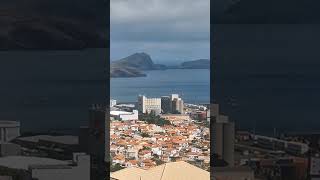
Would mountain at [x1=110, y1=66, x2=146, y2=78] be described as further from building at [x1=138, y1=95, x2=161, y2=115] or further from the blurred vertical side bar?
the blurred vertical side bar

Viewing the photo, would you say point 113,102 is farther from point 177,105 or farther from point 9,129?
point 9,129

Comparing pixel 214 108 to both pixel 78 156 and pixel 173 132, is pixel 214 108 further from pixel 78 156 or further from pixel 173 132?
pixel 78 156

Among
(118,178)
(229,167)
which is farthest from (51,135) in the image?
(229,167)

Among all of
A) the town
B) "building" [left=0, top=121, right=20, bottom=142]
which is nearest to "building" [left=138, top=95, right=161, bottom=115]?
→ the town

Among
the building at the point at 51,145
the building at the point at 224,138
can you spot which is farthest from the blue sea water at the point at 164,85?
the building at the point at 51,145

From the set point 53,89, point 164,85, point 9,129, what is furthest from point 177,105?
point 9,129

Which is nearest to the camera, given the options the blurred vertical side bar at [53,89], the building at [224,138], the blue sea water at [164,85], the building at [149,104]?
the blurred vertical side bar at [53,89]

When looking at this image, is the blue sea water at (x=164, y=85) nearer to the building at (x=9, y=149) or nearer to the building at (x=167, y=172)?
the building at (x=167, y=172)
